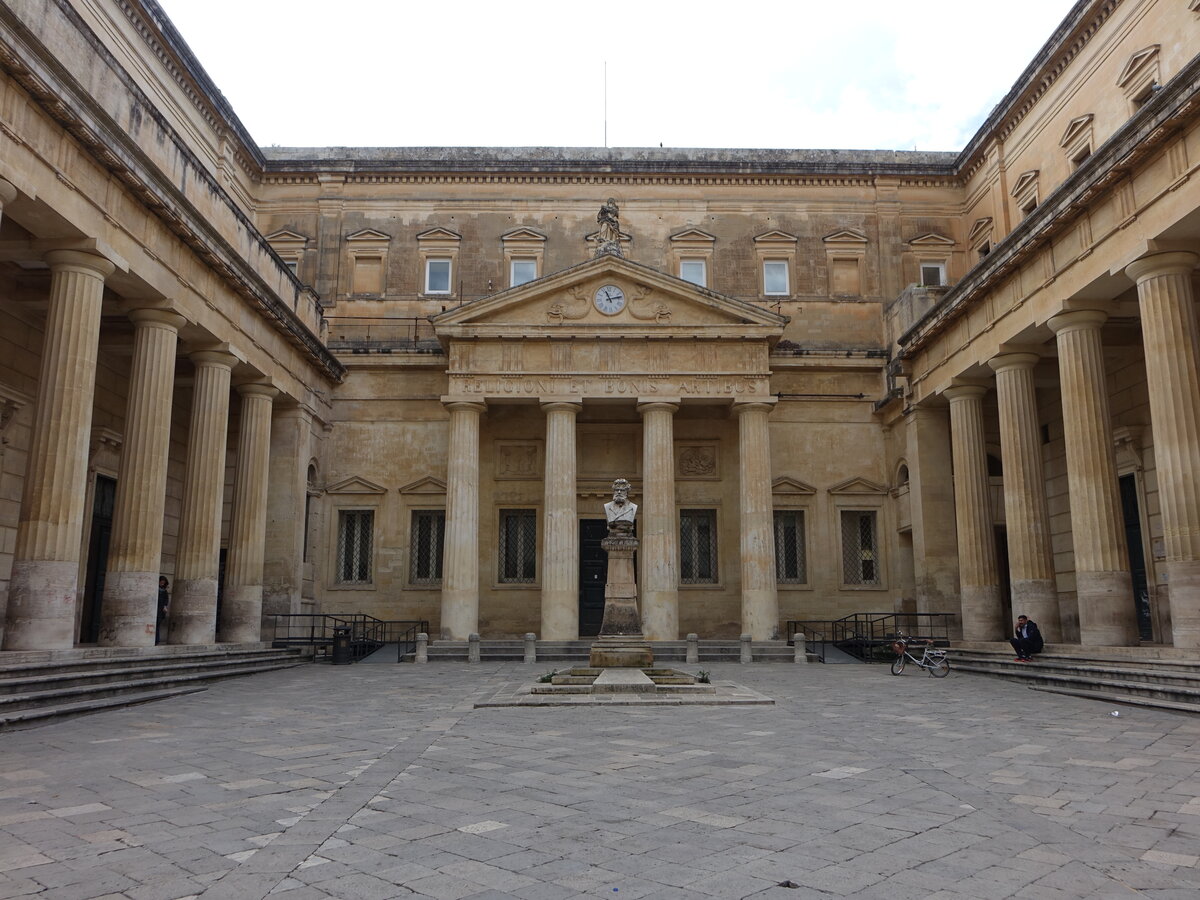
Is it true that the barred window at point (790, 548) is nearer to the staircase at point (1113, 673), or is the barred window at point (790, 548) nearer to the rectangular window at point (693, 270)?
the rectangular window at point (693, 270)

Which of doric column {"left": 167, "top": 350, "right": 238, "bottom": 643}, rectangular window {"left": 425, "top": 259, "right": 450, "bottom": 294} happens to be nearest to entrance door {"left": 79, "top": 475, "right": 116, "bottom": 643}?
doric column {"left": 167, "top": 350, "right": 238, "bottom": 643}

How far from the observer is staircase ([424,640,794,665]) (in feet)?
71.4

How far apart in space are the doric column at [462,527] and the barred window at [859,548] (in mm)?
10768

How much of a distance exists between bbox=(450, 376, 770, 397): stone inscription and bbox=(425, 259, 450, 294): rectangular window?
5670 mm

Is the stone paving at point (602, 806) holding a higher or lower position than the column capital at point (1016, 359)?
lower

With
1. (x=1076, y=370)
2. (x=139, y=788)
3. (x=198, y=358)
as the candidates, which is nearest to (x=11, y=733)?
(x=139, y=788)

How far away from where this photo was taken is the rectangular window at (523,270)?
28875 mm

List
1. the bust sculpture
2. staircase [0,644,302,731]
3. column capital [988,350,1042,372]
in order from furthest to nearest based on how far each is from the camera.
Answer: column capital [988,350,1042,372], the bust sculpture, staircase [0,644,302,731]

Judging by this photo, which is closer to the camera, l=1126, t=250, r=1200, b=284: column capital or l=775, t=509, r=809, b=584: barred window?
l=1126, t=250, r=1200, b=284: column capital

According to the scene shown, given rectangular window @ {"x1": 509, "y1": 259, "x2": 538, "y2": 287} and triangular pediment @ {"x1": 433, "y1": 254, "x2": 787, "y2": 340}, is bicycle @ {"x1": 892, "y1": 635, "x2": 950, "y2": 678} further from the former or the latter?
rectangular window @ {"x1": 509, "y1": 259, "x2": 538, "y2": 287}

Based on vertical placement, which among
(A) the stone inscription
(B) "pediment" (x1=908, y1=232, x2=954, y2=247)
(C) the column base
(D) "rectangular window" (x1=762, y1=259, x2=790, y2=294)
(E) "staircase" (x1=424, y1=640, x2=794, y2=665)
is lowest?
(E) "staircase" (x1=424, y1=640, x2=794, y2=665)

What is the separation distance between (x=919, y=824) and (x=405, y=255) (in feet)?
85.0

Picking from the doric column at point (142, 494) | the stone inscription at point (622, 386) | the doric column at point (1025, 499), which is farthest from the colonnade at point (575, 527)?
the doric column at point (142, 494)

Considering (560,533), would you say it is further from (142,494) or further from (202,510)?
(142,494)
